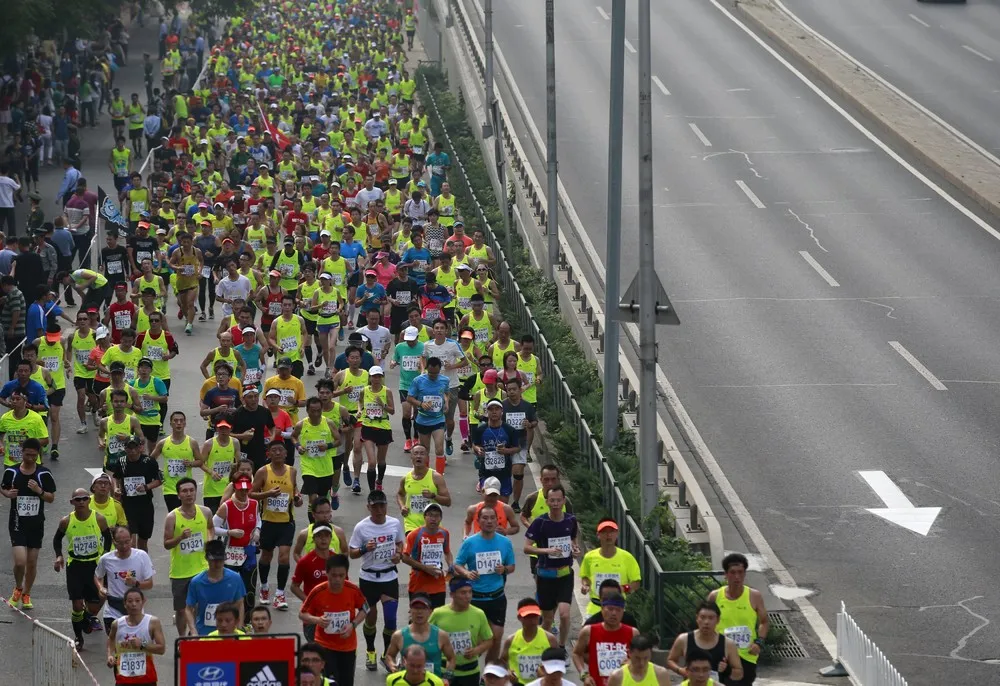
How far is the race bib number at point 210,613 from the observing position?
553 inches

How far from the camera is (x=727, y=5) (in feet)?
186

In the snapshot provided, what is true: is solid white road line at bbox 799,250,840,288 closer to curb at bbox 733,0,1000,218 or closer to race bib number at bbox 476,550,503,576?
curb at bbox 733,0,1000,218

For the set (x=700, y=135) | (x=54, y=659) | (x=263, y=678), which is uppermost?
(x=263, y=678)

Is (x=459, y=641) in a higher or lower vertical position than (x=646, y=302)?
lower

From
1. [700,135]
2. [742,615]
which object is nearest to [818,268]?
[700,135]

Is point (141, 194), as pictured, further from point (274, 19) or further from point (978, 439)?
point (274, 19)

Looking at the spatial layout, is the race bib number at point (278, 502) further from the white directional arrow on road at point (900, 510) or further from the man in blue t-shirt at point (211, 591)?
the white directional arrow on road at point (900, 510)

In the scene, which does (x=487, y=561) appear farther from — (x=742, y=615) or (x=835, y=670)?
(x=835, y=670)

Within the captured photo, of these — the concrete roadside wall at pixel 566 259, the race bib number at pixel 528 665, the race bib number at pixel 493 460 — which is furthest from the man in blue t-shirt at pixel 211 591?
the concrete roadside wall at pixel 566 259

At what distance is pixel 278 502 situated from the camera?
53.5ft

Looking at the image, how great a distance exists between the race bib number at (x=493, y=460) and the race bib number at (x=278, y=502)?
2673 mm

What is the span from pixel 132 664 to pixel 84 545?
8.09 ft

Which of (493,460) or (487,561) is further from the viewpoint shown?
(493,460)

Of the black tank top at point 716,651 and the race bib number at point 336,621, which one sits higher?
the black tank top at point 716,651
